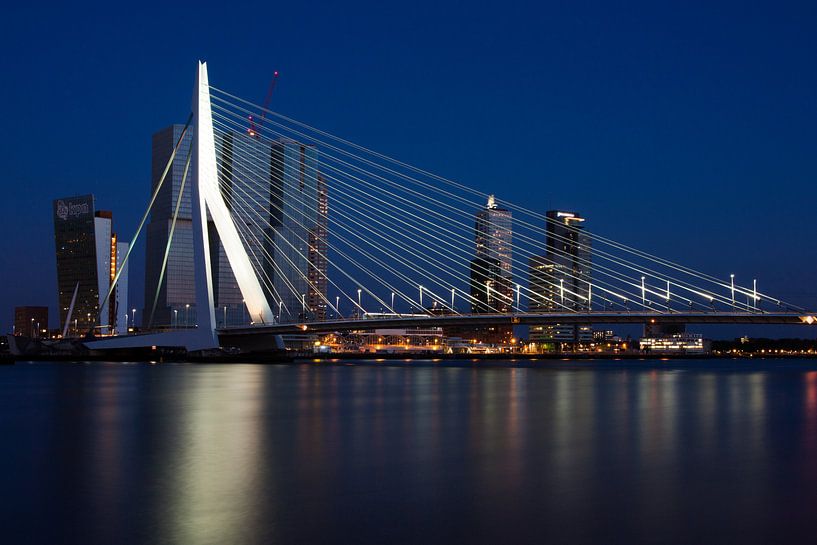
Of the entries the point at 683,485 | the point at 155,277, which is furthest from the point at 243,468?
the point at 155,277

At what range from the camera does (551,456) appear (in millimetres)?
14508

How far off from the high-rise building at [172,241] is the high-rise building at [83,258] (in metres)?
16.8

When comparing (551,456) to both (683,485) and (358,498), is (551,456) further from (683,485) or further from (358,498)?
(358,498)

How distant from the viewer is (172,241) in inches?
4596

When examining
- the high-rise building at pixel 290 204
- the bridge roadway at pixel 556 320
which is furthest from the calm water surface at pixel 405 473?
the high-rise building at pixel 290 204

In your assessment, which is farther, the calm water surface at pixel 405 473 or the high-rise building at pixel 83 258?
the high-rise building at pixel 83 258

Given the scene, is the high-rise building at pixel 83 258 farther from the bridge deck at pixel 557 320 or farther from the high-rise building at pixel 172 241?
the bridge deck at pixel 557 320

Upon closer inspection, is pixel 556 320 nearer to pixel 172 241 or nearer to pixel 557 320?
pixel 557 320

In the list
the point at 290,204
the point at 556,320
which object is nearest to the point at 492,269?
the point at 290,204

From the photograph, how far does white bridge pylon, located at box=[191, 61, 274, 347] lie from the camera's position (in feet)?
146

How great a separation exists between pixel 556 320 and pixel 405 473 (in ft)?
113

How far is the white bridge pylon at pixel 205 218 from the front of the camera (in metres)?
44.4

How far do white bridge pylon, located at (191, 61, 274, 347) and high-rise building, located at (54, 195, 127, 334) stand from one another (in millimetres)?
95133

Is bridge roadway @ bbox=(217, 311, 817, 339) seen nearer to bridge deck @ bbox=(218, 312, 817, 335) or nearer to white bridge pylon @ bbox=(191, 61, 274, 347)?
bridge deck @ bbox=(218, 312, 817, 335)
